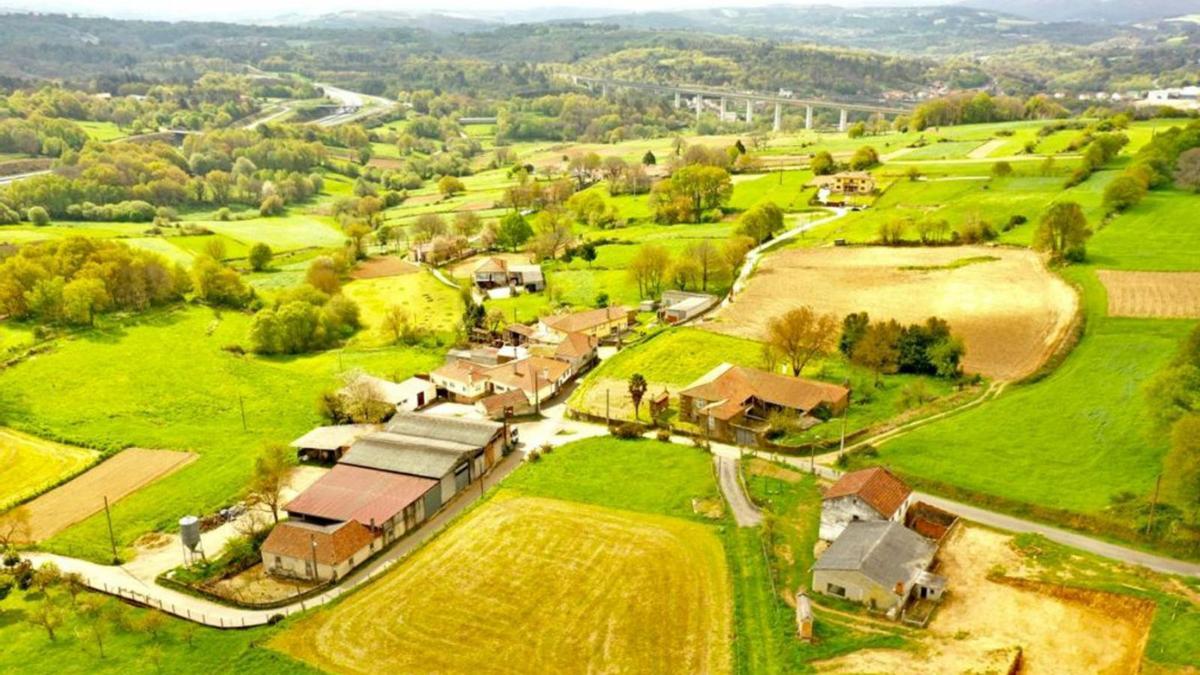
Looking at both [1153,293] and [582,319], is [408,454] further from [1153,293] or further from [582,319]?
[1153,293]

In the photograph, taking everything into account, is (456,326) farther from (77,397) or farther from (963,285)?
(963,285)

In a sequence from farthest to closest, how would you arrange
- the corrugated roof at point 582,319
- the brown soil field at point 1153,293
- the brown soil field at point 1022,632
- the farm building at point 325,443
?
the corrugated roof at point 582,319
the brown soil field at point 1153,293
the farm building at point 325,443
the brown soil field at point 1022,632

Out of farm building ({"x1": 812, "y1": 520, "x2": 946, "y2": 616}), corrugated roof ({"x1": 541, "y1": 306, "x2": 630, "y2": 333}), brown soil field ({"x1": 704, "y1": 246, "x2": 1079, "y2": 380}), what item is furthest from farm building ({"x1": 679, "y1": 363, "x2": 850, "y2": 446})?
corrugated roof ({"x1": 541, "y1": 306, "x2": 630, "y2": 333})

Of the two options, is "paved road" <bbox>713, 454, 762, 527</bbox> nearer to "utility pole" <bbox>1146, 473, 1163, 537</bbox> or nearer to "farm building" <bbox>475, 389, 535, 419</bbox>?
"farm building" <bbox>475, 389, 535, 419</bbox>

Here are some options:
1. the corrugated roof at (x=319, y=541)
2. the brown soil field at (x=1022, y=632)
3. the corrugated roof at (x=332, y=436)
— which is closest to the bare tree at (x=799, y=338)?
the brown soil field at (x=1022, y=632)

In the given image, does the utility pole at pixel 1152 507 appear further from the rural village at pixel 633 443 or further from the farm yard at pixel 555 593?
the farm yard at pixel 555 593
